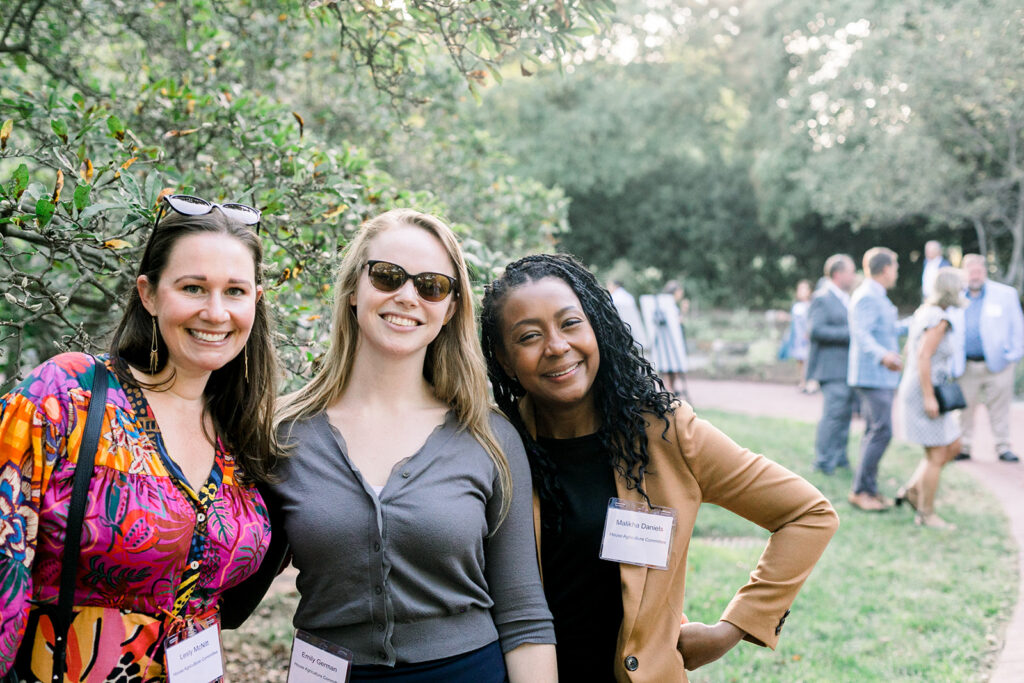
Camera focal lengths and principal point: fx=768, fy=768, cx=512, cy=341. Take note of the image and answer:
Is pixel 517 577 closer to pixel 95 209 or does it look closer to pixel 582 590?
pixel 582 590

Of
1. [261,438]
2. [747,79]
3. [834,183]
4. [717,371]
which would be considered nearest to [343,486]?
[261,438]

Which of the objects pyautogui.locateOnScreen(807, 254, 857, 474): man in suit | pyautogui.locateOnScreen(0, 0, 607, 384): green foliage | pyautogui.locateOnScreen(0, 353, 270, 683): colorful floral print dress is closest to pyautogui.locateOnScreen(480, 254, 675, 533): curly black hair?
pyautogui.locateOnScreen(0, 0, 607, 384): green foliage

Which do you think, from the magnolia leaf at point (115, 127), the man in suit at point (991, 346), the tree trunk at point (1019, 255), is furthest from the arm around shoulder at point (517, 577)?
the tree trunk at point (1019, 255)

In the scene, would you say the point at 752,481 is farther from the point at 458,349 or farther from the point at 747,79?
the point at 747,79

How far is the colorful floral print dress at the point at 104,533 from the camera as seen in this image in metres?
1.64

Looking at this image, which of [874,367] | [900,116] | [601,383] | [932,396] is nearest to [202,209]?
[601,383]

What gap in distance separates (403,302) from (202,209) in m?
0.58

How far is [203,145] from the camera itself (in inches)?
139

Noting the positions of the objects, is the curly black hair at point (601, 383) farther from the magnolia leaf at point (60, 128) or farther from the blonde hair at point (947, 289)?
the blonde hair at point (947, 289)

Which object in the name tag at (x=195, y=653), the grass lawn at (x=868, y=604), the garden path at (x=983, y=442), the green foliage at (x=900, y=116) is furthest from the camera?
the green foliage at (x=900, y=116)

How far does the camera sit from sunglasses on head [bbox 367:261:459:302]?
220 cm

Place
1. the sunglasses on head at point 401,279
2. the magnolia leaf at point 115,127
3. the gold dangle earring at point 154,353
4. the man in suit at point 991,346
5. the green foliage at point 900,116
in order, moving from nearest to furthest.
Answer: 1. the gold dangle earring at point 154,353
2. the sunglasses on head at point 401,279
3. the magnolia leaf at point 115,127
4. the man in suit at point 991,346
5. the green foliage at point 900,116

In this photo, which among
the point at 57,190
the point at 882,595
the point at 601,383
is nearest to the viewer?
the point at 57,190

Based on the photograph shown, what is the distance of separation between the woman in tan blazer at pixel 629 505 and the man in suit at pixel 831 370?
6086 mm
